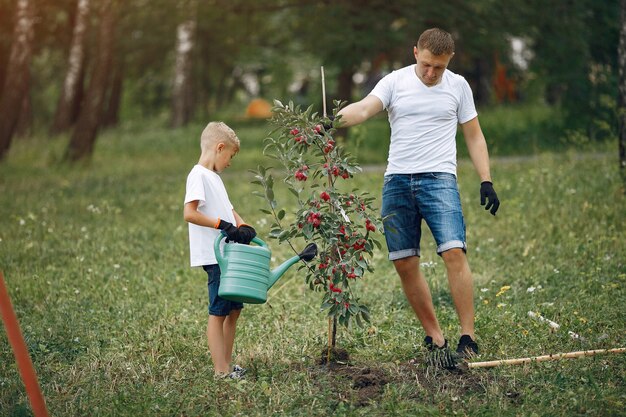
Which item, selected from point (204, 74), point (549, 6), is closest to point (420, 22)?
point (549, 6)

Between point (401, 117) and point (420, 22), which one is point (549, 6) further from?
→ point (401, 117)

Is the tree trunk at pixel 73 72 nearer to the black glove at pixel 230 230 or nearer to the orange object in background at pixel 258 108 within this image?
the black glove at pixel 230 230

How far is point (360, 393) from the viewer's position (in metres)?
4.83

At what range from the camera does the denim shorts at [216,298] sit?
199 inches

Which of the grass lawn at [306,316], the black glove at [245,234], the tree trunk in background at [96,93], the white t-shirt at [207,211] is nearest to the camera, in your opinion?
the grass lawn at [306,316]

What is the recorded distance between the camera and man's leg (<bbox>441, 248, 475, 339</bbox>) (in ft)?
17.6

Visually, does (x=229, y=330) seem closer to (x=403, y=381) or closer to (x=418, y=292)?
(x=403, y=381)

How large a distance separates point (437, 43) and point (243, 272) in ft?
5.65

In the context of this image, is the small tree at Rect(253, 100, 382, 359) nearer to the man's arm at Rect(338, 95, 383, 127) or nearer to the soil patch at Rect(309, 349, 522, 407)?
the man's arm at Rect(338, 95, 383, 127)

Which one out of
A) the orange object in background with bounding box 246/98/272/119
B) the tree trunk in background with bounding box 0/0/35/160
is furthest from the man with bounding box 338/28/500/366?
the orange object in background with bounding box 246/98/272/119

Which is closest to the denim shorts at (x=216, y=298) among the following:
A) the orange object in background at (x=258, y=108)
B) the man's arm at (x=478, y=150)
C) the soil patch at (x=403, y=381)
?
the soil patch at (x=403, y=381)

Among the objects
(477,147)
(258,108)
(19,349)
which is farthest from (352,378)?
(258,108)

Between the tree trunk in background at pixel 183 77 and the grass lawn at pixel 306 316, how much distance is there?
12205 millimetres

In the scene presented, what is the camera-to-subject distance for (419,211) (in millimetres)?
5520
